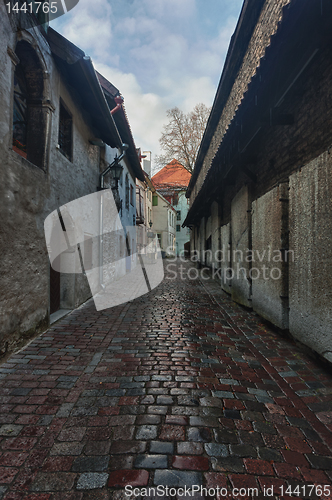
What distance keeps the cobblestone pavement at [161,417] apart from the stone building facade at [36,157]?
919 mm

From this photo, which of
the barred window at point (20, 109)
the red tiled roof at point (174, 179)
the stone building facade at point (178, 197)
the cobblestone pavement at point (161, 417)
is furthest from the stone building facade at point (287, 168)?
the stone building facade at point (178, 197)

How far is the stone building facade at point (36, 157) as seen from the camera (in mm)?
3494

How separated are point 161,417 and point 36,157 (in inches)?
179

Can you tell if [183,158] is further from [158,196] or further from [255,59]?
[255,59]

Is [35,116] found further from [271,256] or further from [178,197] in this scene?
[178,197]

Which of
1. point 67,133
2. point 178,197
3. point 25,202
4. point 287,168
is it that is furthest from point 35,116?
point 178,197

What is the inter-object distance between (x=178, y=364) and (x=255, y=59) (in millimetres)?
7251

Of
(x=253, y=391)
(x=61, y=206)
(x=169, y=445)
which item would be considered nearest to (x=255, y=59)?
(x=61, y=206)

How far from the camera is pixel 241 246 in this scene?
6398 millimetres

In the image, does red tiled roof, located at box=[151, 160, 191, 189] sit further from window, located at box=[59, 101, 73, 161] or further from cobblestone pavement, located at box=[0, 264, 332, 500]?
cobblestone pavement, located at box=[0, 264, 332, 500]

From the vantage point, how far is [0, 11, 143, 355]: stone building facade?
349 centimetres

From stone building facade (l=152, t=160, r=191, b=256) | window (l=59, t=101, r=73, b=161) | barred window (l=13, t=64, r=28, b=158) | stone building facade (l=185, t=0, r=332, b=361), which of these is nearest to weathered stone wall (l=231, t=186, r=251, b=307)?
stone building facade (l=185, t=0, r=332, b=361)

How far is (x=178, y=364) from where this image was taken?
331 cm

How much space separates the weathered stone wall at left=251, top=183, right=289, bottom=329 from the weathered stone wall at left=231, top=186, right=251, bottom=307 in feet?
1.47
